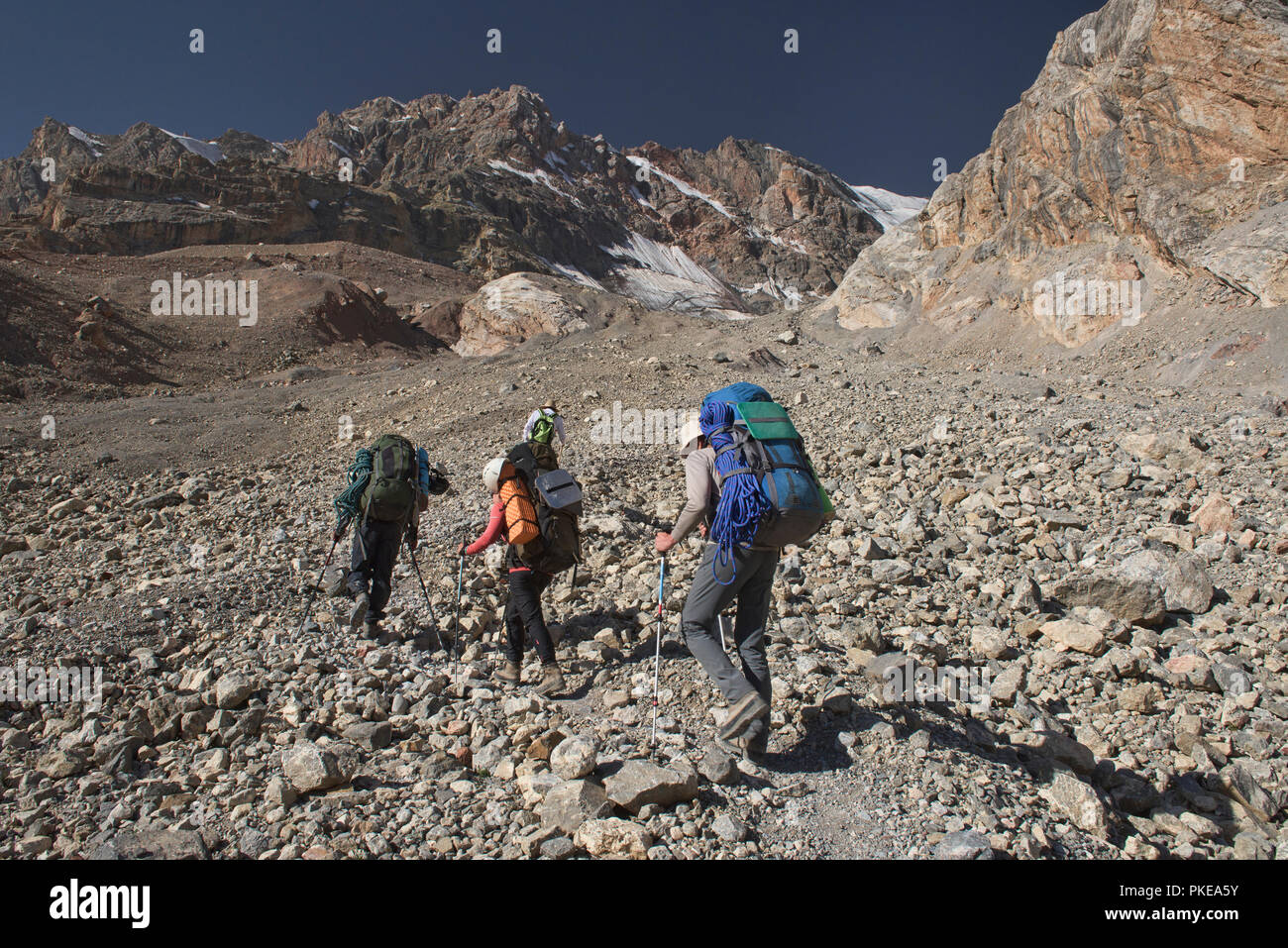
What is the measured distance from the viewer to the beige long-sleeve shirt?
3.61 meters

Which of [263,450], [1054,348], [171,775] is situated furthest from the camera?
[1054,348]

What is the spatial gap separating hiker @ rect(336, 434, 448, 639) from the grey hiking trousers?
2.71 m

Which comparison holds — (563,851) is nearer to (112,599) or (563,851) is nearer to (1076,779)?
(1076,779)

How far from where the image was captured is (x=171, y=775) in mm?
3477

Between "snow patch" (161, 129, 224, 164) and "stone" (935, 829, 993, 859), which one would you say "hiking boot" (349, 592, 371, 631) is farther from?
"snow patch" (161, 129, 224, 164)

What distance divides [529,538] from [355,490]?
176 cm

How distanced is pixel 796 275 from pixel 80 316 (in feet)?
263

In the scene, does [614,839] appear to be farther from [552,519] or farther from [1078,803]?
[552,519]

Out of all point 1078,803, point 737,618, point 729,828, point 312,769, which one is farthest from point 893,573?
point 312,769

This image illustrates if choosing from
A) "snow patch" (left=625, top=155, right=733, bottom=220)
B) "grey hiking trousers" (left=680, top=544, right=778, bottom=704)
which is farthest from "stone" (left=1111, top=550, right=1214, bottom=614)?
"snow patch" (left=625, top=155, right=733, bottom=220)

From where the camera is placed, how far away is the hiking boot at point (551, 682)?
4391 millimetres

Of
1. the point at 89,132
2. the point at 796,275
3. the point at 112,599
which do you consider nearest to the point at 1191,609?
the point at 112,599

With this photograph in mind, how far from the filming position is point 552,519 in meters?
4.59

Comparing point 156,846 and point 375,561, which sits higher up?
point 375,561
